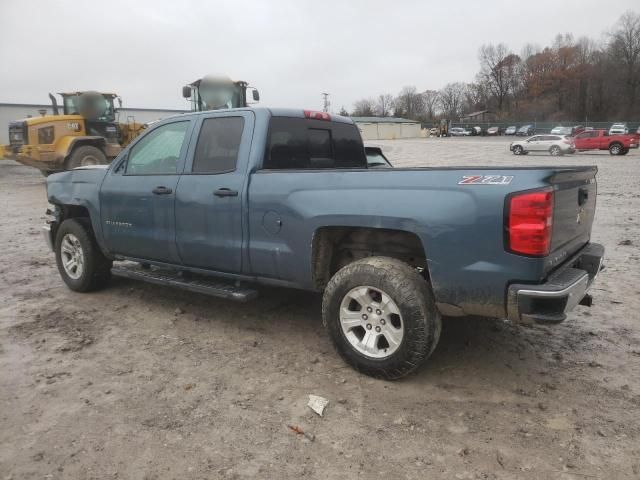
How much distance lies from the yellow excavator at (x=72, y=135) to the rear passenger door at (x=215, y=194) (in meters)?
12.5

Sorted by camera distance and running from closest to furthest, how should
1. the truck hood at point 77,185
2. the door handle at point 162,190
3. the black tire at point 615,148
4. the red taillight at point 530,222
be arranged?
the red taillight at point 530,222 → the door handle at point 162,190 → the truck hood at point 77,185 → the black tire at point 615,148

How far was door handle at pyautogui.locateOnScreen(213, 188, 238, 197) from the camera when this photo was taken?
13.6 ft

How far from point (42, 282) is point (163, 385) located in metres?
3.42

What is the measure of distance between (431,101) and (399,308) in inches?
4632

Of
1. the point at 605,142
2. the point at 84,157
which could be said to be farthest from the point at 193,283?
the point at 605,142

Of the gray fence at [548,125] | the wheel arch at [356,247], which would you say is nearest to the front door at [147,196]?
the wheel arch at [356,247]

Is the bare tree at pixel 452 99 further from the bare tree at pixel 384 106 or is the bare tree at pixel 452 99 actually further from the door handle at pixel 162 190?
the door handle at pixel 162 190

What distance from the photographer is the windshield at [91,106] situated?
1728 cm

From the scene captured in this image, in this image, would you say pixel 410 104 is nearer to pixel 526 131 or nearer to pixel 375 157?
pixel 526 131

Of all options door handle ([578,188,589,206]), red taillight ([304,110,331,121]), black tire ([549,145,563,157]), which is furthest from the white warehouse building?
door handle ([578,188,589,206])

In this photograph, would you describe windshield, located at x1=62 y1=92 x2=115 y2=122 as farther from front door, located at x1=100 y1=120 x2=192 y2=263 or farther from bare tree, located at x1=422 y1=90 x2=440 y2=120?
bare tree, located at x1=422 y1=90 x2=440 y2=120

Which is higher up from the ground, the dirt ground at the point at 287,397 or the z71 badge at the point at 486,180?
the z71 badge at the point at 486,180

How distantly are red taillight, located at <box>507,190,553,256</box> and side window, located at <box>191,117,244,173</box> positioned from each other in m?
2.29

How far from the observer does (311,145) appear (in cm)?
473
